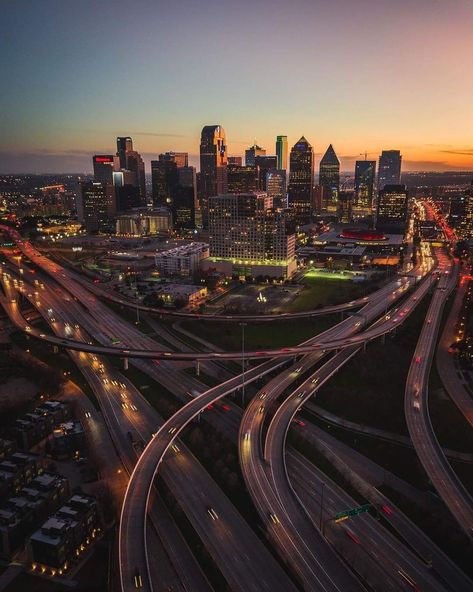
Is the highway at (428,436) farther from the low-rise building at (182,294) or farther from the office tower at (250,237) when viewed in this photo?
the low-rise building at (182,294)

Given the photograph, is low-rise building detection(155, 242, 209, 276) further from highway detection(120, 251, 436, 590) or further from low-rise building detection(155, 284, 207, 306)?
highway detection(120, 251, 436, 590)

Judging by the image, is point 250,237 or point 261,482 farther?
point 250,237

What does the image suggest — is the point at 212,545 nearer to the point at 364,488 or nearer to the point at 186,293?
the point at 364,488

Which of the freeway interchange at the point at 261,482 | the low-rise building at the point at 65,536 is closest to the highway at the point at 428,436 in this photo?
the freeway interchange at the point at 261,482

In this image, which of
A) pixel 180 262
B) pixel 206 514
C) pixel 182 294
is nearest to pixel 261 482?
pixel 206 514

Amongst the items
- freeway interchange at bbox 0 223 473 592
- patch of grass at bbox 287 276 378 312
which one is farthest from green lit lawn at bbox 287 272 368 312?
freeway interchange at bbox 0 223 473 592

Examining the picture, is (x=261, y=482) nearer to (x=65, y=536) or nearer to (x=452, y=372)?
(x=65, y=536)

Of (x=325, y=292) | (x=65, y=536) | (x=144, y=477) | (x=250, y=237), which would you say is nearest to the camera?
(x=65, y=536)
